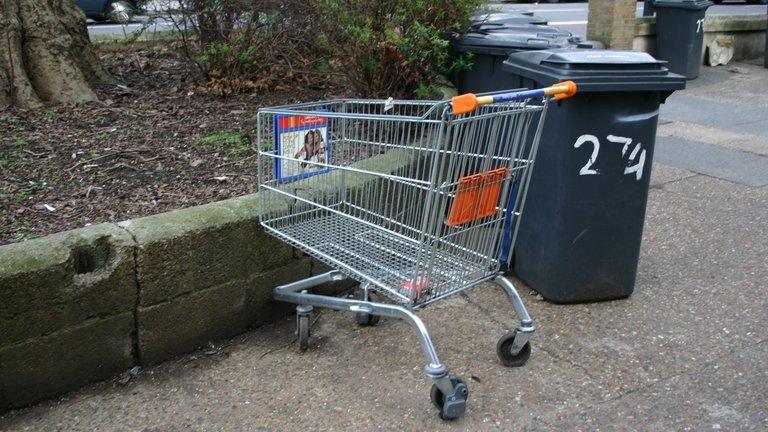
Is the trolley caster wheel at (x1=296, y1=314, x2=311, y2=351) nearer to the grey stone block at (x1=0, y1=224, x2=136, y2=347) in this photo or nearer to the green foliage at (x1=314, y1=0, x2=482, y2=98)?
the grey stone block at (x1=0, y1=224, x2=136, y2=347)

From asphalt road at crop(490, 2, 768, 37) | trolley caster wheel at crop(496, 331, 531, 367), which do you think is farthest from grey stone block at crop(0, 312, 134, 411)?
asphalt road at crop(490, 2, 768, 37)

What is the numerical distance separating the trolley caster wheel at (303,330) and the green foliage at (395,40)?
7.33 feet

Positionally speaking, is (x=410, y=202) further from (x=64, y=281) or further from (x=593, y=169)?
(x=64, y=281)

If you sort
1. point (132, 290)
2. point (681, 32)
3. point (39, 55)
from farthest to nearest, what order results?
point (681, 32) → point (39, 55) → point (132, 290)

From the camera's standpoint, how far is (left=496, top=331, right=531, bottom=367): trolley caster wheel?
3.77 meters

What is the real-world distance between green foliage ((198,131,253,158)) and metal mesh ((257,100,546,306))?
1172mm

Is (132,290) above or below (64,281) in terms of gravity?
below

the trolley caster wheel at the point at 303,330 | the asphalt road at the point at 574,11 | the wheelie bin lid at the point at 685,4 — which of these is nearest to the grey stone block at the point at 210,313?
the trolley caster wheel at the point at 303,330

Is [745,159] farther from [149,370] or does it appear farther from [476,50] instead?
[149,370]

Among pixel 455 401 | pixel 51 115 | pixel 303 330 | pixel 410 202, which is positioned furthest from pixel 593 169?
pixel 51 115

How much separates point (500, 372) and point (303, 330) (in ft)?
3.24

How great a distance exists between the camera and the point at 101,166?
500cm

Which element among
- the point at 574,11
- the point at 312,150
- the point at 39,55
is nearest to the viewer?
the point at 312,150

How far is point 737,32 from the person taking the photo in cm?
1266
